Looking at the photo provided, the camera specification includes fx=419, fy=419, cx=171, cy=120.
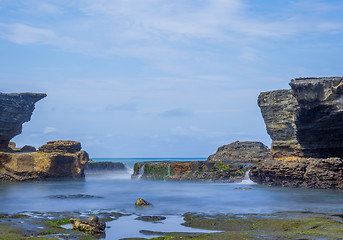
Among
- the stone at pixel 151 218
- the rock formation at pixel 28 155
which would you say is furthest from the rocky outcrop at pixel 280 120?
the stone at pixel 151 218

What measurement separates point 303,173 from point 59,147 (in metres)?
18.2

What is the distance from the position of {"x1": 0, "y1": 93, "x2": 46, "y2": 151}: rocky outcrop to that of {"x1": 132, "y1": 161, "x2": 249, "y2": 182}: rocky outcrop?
37.6ft

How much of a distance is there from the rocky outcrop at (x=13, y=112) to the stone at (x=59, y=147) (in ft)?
8.36

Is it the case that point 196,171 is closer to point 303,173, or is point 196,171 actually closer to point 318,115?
point 303,173

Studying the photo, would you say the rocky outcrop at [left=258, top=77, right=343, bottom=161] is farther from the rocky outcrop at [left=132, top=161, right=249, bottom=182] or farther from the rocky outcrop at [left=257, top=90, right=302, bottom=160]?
the rocky outcrop at [left=132, top=161, right=249, bottom=182]

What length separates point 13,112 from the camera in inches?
1230

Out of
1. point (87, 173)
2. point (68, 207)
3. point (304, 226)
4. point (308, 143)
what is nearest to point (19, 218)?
point (68, 207)

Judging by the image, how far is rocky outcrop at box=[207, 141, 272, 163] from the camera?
1581 inches

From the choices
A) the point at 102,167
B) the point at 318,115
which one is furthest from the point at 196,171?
the point at 102,167

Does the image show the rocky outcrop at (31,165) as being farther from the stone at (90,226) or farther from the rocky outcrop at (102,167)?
the rocky outcrop at (102,167)

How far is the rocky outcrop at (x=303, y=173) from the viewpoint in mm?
21656

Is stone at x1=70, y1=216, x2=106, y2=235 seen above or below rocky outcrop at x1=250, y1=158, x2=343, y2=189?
below

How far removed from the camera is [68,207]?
48.1 ft

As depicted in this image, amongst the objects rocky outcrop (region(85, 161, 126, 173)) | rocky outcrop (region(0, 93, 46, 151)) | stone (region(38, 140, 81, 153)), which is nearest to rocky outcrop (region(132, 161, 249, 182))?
stone (region(38, 140, 81, 153))
